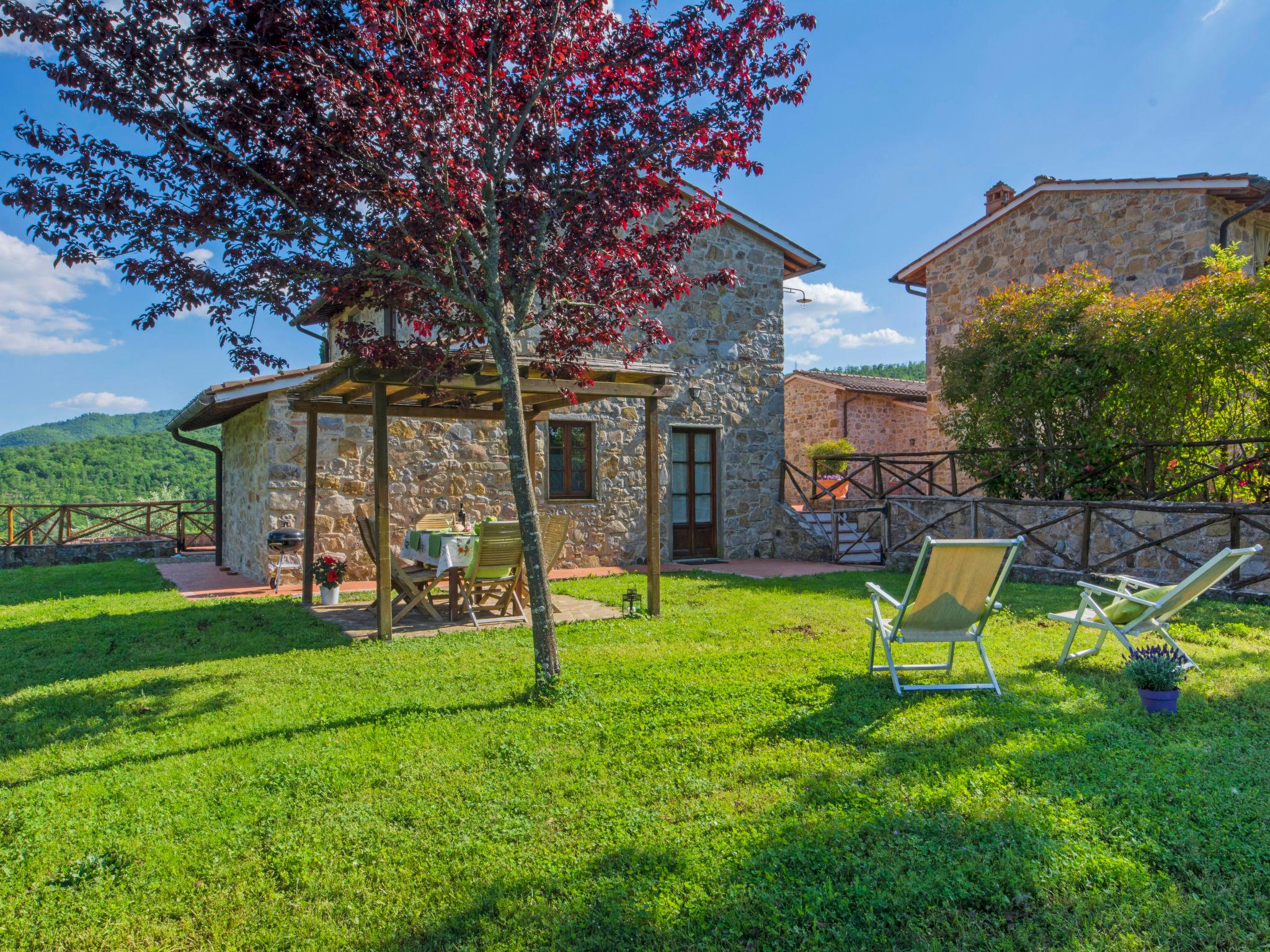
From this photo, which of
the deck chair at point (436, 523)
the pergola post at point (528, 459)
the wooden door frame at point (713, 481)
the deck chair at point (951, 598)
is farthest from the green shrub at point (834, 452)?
the deck chair at point (951, 598)

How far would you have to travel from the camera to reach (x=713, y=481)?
39.1 ft

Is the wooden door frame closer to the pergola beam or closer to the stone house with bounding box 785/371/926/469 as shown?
the pergola beam

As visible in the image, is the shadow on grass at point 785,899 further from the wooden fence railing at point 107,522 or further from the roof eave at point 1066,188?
the wooden fence railing at point 107,522

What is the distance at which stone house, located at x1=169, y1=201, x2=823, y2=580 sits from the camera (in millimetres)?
9164

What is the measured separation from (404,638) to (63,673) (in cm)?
218

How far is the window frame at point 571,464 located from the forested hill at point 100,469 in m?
14.7

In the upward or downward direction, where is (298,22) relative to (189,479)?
upward

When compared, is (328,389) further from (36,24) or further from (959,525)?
(959,525)

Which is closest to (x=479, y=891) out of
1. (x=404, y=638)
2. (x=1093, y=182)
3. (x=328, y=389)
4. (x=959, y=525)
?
(x=404, y=638)

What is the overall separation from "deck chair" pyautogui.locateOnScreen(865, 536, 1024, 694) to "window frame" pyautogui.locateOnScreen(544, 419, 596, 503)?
22.1ft

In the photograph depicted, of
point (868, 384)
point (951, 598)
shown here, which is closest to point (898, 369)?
point (868, 384)

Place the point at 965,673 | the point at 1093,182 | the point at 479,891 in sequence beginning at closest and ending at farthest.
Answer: the point at 479,891
the point at 965,673
the point at 1093,182

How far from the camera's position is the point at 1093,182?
40.9 ft

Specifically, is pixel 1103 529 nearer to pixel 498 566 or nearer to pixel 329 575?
pixel 498 566
